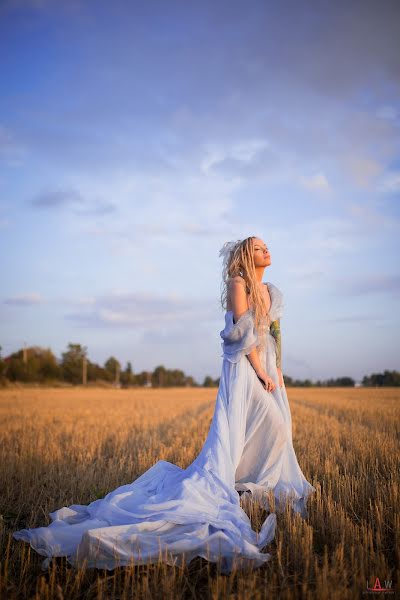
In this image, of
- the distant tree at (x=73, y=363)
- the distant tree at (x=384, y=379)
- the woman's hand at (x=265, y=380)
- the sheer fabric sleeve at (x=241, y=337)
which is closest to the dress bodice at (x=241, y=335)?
the sheer fabric sleeve at (x=241, y=337)

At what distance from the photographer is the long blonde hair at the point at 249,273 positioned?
414cm

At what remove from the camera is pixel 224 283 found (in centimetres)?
444

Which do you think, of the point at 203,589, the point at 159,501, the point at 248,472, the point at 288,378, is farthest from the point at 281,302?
the point at 288,378

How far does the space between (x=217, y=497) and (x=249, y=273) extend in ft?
6.70

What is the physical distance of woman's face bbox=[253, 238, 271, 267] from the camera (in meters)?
4.24

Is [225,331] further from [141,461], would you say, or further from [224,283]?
[141,461]

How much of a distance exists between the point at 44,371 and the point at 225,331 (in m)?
66.8

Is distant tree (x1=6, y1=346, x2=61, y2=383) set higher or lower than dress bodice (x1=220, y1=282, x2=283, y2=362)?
lower

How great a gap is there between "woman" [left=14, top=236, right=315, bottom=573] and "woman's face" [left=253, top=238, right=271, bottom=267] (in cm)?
1

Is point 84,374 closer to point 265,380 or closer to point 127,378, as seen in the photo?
point 127,378

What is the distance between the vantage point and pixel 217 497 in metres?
3.30

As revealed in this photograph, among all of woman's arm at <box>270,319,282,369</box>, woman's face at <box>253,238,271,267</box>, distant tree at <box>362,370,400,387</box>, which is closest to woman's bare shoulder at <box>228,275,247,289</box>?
woman's face at <box>253,238,271,267</box>

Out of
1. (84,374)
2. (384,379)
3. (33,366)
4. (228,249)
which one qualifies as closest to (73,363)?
(84,374)

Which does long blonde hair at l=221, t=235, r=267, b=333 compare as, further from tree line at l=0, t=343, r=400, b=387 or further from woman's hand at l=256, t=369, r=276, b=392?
tree line at l=0, t=343, r=400, b=387
